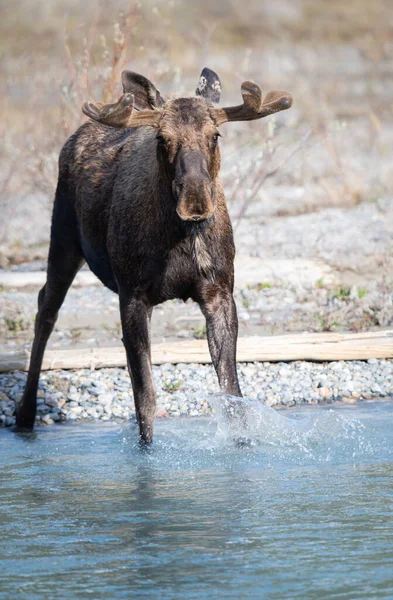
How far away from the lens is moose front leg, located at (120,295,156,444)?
684cm

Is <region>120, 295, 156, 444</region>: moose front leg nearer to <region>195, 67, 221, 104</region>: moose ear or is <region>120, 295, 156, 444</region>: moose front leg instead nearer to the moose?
the moose

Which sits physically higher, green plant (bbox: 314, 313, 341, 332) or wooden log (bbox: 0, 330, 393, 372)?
green plant (bbox: 314, 313, 341, 332)

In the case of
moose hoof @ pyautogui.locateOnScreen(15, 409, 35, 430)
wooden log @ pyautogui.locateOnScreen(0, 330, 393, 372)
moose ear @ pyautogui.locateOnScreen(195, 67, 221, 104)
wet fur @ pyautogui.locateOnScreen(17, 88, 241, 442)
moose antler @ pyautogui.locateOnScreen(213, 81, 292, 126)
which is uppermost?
moose ear @ pyautogui.locateOnScreen(195, 67, 221, 104)

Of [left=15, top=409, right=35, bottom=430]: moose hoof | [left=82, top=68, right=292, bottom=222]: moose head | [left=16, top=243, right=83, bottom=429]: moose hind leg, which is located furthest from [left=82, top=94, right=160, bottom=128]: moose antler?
[left=15, top=409, right=35, bottom=430]: moose hoof

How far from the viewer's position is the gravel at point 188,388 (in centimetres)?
838

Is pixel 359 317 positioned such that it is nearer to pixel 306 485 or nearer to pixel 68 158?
pixel 68 158

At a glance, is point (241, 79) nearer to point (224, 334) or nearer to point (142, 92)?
point (142, 92)

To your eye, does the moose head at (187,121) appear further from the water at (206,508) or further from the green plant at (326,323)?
the green plant at (326,323)

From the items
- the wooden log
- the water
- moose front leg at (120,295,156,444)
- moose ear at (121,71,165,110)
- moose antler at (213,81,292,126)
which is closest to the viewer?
the water

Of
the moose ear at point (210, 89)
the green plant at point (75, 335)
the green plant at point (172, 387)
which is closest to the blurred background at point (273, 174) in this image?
the green plant at point (75, 335)

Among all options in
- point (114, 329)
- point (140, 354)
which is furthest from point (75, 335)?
point (140, 354)

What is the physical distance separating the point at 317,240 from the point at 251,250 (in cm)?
78

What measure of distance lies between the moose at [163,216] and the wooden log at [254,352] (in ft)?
4.54

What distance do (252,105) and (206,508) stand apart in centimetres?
223
